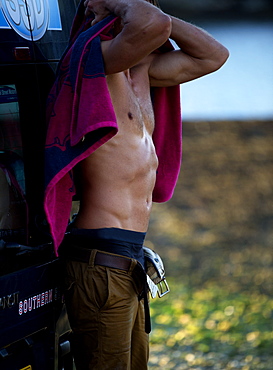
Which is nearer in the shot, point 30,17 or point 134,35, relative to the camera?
point 134,35

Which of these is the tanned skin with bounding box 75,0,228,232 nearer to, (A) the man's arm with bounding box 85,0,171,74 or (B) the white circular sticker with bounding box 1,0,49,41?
(A) the man's arm with bounding box 85,0,171,74

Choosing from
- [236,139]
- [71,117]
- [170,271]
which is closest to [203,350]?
[170,271]

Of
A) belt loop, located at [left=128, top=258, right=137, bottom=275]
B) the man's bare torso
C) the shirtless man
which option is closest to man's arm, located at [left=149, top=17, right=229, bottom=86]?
the shirtless man

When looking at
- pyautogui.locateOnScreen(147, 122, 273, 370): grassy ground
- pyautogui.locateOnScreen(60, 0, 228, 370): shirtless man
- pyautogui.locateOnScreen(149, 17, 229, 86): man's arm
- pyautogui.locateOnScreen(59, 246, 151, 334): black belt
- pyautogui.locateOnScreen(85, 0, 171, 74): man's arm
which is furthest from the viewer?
pyautogui.locateOnScreen(147, 122, 273, 370): grassy ground

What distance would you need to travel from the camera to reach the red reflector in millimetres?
2533

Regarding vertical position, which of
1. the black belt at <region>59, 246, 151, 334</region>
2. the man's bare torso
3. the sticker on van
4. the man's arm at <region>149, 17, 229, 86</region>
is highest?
the sticker on van

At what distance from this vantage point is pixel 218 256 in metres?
6.58

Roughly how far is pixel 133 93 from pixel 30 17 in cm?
62

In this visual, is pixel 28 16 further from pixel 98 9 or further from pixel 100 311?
pixel 100 311

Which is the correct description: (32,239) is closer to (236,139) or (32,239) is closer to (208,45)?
(208,45)

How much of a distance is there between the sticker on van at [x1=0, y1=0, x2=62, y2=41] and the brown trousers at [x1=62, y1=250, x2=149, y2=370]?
1.06m

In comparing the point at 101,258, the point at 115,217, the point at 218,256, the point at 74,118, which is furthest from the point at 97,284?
the point at 218,256

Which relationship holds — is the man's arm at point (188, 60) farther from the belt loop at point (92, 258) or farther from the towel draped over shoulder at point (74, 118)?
the belt loop at point (92, 258)

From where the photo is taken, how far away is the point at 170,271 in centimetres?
625
